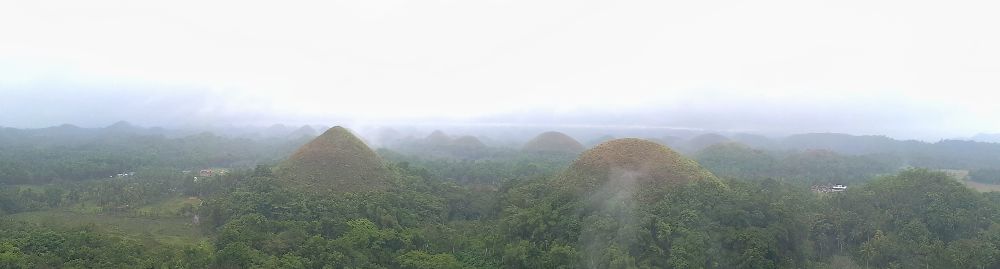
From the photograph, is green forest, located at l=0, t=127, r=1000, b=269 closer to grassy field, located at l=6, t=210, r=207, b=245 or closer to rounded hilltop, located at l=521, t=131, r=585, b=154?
grassy field, located at l=6, t=210, r=207, b=245

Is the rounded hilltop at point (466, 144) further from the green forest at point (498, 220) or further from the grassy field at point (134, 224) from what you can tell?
the grassy field at point (134, 224)

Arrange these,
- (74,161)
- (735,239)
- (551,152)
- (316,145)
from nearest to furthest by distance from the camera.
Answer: (735,239) → (316,145) → (74,161) → (551,152)

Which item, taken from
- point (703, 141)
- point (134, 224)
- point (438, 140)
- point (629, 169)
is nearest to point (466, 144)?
point (438, 140)

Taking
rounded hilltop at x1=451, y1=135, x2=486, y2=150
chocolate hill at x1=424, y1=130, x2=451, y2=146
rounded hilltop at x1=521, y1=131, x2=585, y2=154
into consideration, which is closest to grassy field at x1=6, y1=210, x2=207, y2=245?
rounded hilltop at x1=521, y1=131, x2=585, y2=154

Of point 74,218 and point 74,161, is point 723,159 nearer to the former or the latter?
point 74,218

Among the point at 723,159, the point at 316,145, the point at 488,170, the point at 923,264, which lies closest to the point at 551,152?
the point at 723,159

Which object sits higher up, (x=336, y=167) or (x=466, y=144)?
(x=336, y=167)

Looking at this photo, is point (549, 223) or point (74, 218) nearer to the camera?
point (549, 223)

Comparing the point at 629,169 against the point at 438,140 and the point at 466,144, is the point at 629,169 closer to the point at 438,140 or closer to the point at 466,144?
the point at 466,144
